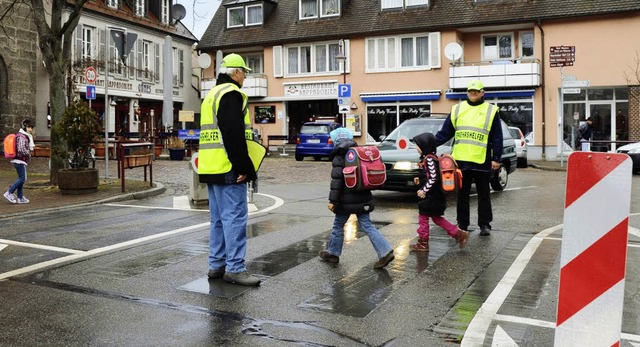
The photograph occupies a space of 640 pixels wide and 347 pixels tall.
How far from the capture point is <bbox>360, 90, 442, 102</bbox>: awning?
3231 centimetres

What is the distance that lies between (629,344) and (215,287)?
328 centimetres

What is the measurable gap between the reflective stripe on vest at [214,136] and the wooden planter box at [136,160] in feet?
27.4

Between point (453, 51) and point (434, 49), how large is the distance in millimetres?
1407

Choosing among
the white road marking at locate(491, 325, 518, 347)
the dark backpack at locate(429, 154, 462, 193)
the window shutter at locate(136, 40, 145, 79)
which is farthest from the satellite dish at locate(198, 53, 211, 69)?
the white road marking at locate(491, 325, 518, 347)

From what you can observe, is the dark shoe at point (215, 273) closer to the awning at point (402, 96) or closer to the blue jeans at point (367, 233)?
the blue jeans at point (367, 233)

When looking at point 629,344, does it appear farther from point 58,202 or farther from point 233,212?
point 58,202

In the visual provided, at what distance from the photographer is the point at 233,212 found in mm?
5730

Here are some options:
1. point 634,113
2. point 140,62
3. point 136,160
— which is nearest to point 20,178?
point 136,160

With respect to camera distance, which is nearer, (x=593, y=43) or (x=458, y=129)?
(x=458, y=129)

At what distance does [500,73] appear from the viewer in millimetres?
30266

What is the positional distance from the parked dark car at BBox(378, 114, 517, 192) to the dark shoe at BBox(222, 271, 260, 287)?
249 inches

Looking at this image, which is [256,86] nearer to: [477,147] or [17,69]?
[17,69]

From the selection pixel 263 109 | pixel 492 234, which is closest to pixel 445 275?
pixel 492 234

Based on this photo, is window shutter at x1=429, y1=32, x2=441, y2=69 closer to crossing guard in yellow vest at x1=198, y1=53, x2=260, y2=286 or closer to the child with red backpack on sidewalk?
the child with red backpack on sidewalk
